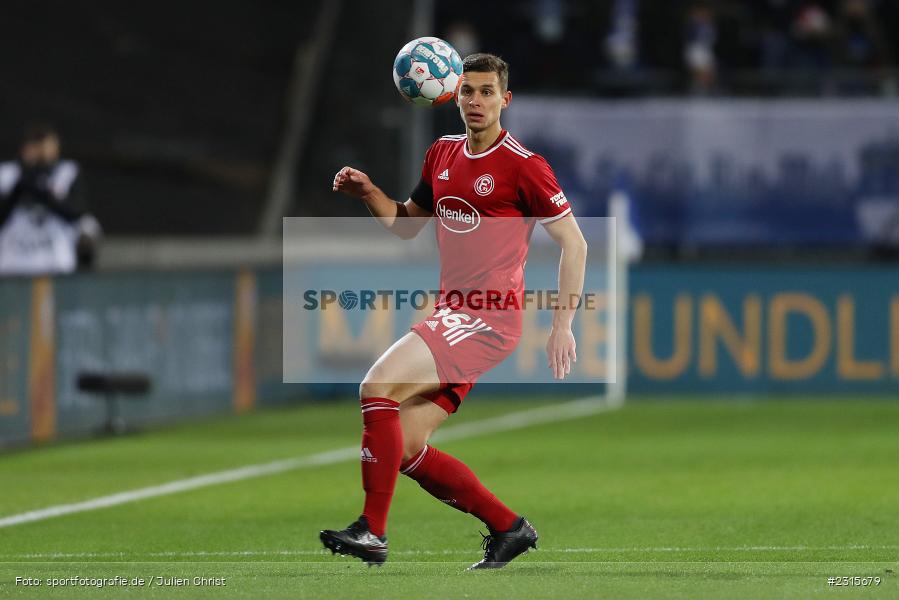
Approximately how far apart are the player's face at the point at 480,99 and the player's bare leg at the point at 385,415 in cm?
94

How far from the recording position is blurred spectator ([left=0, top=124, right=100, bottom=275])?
1561 cm

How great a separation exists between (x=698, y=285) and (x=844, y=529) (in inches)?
378

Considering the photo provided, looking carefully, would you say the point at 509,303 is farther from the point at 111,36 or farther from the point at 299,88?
the point at 111,36

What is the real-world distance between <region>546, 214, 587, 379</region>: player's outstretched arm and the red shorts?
270 mm

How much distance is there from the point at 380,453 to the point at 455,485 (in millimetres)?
382

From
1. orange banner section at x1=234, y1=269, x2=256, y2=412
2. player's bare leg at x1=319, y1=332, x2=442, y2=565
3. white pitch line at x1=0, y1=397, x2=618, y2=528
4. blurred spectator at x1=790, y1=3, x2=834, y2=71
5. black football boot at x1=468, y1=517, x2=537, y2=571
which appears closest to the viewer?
player's bare leg at x1=319, y1=332, x2=442, y2=565

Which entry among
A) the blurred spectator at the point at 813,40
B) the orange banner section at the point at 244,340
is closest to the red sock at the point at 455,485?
the orange banner section at the point at 244,340

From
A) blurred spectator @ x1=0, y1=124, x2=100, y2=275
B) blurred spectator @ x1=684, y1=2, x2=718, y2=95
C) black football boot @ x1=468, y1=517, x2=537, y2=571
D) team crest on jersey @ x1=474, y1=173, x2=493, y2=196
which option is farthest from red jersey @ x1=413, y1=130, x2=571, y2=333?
blurred spectator @ x1=684, y1=2, x2=718, y2=95

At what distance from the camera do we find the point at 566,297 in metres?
7.48

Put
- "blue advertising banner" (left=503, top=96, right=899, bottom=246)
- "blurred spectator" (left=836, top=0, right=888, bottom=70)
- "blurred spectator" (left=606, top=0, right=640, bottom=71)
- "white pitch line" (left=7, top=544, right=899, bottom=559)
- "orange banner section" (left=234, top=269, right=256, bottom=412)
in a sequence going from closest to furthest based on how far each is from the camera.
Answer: "white pitch line" (left=7, top=544, right=899, bottom=559)
"orange banner section" (left=234, top=269, right=256, bottom=412)
"blue advertising banner" (left=503, top=96, right=899, bottom=246)
"blurred spectator" (left=606, top=0, right=640, bottom=71)
"blurred spectator" (left=836, top=0, right=888, bottom=70)

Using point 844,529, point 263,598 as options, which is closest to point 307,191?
point 844,529

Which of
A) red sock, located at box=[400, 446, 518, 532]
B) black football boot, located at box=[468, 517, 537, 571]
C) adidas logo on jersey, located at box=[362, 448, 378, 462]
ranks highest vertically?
adidas logo on jersey, located at box=[362, 448, 378, 462]

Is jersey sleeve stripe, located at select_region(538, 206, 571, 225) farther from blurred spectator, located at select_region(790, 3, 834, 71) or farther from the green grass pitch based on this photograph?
blurred spectator, located at select_region(790, 3, 834, 71)

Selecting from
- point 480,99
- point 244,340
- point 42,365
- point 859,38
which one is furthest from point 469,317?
point 859,38
